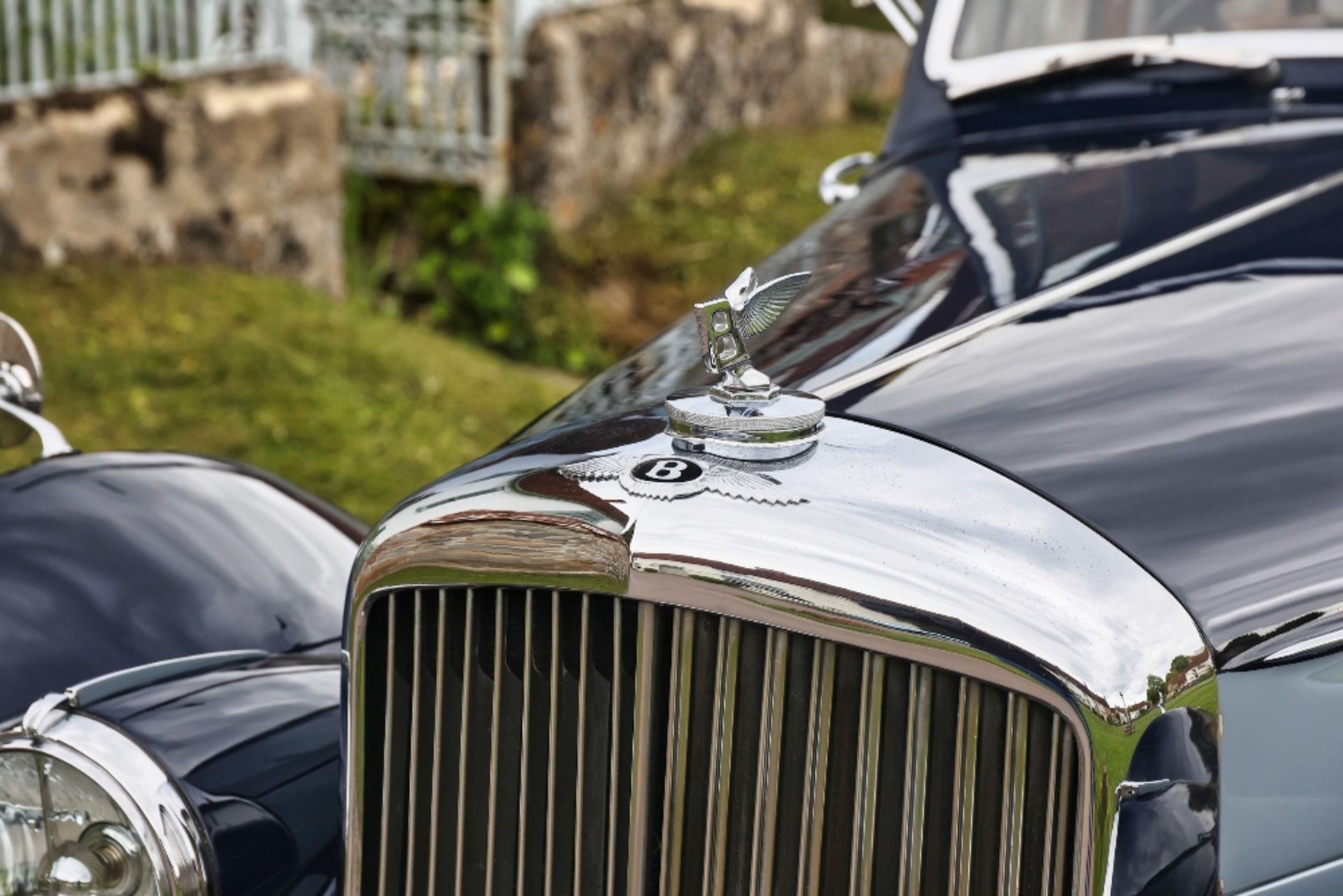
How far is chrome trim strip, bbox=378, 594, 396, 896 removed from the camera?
5.89ft

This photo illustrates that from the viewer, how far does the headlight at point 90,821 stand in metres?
1.90

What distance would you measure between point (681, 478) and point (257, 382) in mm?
4381

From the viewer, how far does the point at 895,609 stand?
57.8 inches

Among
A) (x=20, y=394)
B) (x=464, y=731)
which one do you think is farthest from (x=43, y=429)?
(x=464, y=731)

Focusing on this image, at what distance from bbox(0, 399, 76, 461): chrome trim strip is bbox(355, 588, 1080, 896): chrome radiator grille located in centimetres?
90

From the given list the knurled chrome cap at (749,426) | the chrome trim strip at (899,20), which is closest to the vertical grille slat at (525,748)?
the knurled chrome cap at (749,426)

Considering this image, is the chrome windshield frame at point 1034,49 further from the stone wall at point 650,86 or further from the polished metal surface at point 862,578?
the stone wall at point 650,86

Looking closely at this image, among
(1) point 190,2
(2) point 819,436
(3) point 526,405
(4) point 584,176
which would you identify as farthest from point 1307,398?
(4) point 584,176

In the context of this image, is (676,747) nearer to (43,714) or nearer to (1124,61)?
(43,714)

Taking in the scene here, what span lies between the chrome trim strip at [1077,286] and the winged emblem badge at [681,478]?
0.20m

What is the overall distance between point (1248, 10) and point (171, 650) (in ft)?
6.16

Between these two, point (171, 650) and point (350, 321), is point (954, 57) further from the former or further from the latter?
point (350, 321)

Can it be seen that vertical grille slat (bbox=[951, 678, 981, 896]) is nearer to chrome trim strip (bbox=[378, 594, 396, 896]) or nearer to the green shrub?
chrome trim strip (bbox=[378, 594, 396, 896])

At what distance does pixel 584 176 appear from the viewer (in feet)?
24.9
